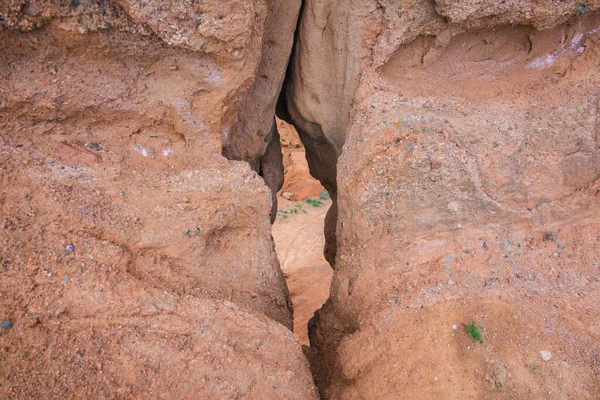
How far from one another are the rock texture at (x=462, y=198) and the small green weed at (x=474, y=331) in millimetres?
31

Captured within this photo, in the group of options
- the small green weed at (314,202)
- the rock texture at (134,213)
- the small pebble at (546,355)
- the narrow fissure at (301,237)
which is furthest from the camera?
the small green weed at (314,202)

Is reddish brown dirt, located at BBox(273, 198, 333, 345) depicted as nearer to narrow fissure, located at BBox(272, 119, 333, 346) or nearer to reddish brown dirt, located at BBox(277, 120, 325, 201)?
narrow fissure, located at BBox(272, 119, 333, 346)

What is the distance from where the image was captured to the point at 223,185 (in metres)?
2.29

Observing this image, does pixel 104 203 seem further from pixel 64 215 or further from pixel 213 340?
pixel 213 340

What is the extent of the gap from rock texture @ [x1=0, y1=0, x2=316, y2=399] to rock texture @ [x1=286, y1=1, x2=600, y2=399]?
0.48m

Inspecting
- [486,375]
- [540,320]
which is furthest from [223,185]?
[540,320]

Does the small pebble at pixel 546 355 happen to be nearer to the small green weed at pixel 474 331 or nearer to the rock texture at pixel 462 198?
the rock texture at pixel 462 198

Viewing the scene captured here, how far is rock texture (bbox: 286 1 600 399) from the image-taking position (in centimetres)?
196

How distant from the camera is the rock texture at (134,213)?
5.31 feet

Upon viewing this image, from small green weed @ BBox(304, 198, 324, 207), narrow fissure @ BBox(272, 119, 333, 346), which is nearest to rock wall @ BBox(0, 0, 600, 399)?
narrow fissure @ BBox(272, 119, 333, 346)

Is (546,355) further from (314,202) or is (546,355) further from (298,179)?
(298,179)

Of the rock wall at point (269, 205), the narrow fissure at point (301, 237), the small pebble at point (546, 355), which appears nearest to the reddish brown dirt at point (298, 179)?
the narrow fissure at point (301, 237)

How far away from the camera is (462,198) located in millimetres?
2293

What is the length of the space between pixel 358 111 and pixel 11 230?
188 centimetres
